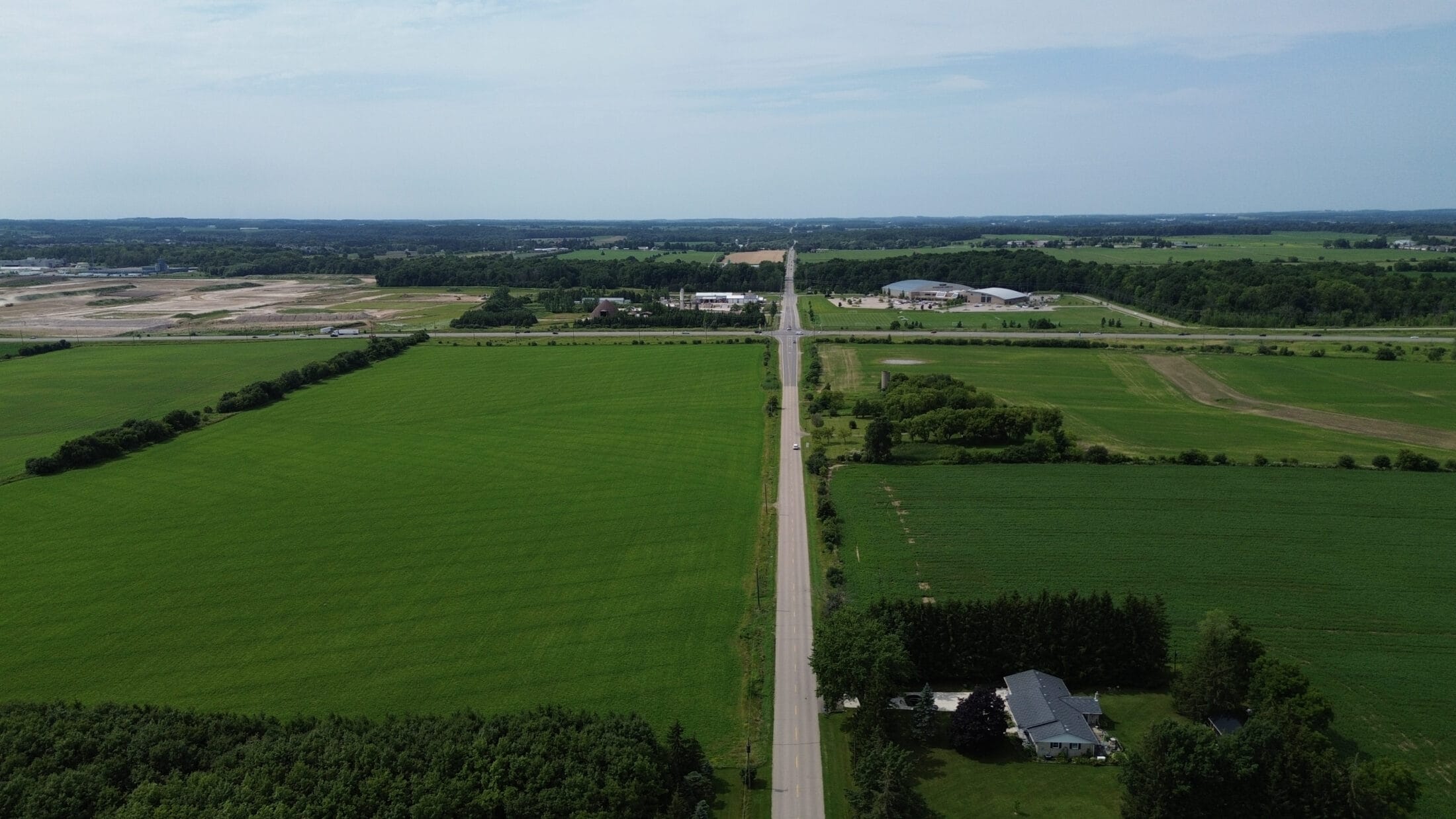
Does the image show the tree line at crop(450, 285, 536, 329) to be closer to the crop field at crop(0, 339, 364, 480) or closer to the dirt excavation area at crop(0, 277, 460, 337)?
the dirt excavation area at crop(0, 277, 460, 337)

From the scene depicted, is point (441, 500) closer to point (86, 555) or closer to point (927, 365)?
point (86, 555)

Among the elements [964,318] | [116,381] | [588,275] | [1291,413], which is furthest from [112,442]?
[588,275]

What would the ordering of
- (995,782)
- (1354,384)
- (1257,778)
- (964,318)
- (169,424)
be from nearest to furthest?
(1257,778), (995,782), (169,424), (1354,384), (964,318)

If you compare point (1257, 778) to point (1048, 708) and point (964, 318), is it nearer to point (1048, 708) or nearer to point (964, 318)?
point (1048, 708)

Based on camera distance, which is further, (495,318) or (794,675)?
(495,318)

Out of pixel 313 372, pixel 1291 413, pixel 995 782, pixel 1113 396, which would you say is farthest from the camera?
pixel 313 372

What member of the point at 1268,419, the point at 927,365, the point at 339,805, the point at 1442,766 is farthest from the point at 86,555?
the point at 1268,419

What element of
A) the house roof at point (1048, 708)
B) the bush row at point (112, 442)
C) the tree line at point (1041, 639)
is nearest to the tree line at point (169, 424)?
the bush row at point (112, 442)
